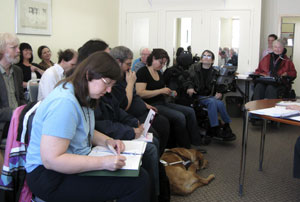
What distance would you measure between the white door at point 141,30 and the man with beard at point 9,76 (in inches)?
150

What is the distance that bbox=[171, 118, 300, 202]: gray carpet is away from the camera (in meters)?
2.32

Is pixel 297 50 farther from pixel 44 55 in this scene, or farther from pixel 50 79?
pixel 50 79

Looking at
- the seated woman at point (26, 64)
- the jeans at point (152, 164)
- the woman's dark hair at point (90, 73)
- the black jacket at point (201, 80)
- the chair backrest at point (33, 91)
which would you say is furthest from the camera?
the seated woman at point (26, 64)

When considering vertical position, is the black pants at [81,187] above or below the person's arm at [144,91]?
below

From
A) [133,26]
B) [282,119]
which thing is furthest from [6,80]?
[133,26]

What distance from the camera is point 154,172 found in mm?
1899

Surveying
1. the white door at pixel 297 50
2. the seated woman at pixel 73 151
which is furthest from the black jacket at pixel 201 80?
the white door at pixel 297 50

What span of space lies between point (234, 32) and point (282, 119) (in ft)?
13.1

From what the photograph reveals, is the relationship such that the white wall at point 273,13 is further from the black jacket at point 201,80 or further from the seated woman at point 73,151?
the seated woman at point 73,151

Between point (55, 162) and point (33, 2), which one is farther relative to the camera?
point (33, 2)

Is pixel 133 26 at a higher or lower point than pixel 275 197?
higher

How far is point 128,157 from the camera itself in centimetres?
142

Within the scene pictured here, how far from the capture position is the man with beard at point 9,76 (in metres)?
2.32

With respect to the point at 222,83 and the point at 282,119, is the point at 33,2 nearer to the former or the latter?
the point at 222,83
